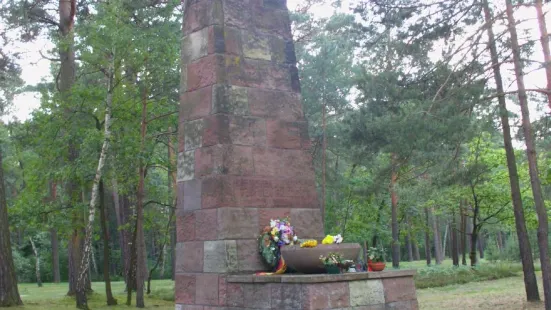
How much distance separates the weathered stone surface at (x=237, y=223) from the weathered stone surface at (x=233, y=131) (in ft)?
3.00

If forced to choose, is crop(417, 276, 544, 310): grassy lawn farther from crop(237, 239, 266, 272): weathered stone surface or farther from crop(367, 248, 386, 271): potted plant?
crop(237, 239, 266, 272): weathered stone surface

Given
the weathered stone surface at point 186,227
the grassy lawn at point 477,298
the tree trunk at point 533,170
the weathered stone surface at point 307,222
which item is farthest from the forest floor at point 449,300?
the weathered stone surface at point 307,222

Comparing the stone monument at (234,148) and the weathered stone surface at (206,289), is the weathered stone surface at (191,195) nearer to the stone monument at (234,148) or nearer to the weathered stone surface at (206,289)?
the stone monument at (234,148)

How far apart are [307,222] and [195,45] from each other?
2948 millimetres

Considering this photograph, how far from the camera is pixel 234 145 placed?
751 cm

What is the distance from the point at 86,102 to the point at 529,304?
40.2 feet

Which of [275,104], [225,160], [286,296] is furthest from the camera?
[275,104]

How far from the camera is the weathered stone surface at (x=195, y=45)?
7.86 metres

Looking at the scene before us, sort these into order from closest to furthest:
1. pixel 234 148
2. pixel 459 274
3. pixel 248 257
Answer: pixel 248 257, pixel 234 148, pixel 459 274

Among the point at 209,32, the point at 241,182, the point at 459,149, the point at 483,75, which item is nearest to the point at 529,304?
the point at 459,149

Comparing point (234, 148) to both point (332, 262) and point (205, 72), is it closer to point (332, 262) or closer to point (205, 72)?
point (205, 72)

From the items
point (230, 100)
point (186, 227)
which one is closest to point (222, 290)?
point (186, 227)

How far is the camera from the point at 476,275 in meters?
23.3

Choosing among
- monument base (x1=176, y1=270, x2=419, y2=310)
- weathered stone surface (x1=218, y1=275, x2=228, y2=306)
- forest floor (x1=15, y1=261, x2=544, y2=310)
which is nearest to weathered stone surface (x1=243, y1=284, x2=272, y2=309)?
monument base (x1=176, y1=270, x2=419, y2=310)
